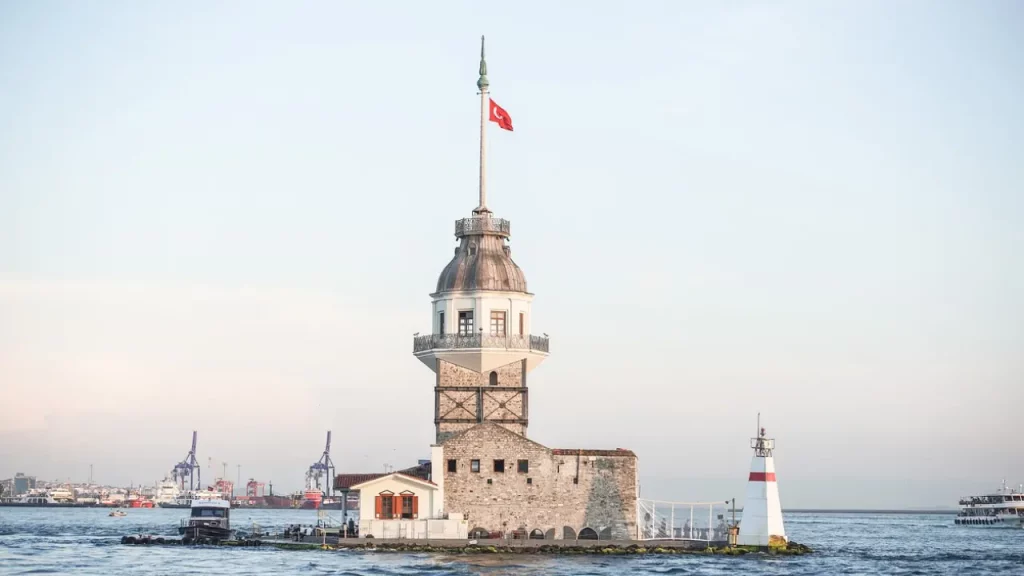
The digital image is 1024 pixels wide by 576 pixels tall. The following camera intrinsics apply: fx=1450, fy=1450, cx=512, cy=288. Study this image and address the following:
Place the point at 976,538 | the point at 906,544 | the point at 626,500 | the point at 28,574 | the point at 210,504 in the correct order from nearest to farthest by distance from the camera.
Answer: the point at 28,574 → the point at 626,500 → the point at 210,504 → the point at 906,544 → the point at 976,538

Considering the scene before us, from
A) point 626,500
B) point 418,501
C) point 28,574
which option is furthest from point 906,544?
point 28,574

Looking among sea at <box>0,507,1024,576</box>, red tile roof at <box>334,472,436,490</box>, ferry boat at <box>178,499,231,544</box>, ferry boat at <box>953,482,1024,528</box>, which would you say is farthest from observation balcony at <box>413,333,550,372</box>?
ferry boat at <box>953,482,1024,528</box>

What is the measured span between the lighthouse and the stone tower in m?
12.5

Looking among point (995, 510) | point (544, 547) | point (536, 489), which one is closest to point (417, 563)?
point (544, 547)

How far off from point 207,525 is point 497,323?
19870 mm

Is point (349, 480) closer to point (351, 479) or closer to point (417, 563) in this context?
point (351, 479)

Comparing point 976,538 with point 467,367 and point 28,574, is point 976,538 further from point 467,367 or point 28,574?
point 28,574

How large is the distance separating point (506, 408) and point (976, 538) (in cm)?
5898

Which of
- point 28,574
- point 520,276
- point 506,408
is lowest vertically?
point 28,574

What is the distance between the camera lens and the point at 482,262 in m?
74.1

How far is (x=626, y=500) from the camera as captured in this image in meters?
70.5

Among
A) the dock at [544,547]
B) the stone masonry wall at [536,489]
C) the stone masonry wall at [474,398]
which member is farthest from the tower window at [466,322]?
the dock at [544,547]

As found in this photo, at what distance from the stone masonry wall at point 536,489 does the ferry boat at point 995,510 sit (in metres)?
96.4

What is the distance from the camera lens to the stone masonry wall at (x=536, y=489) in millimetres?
69938
